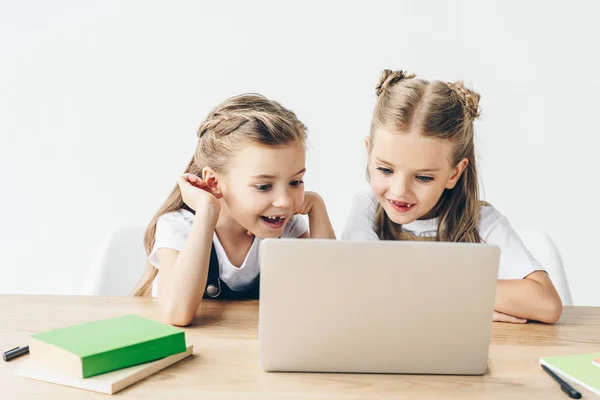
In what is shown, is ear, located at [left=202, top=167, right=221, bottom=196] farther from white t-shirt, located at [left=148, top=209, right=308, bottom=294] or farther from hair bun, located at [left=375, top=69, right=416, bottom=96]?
hair bun, located at [left=375, top=69, right=416, bottom=96]

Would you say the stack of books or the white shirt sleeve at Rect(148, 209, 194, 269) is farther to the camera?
the white shirt sleeve at Rect(148, 209, 194, 269)

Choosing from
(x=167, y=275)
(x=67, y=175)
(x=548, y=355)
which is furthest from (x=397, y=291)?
(x=67, y=175)

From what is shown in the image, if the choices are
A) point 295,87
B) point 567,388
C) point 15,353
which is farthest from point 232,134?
point 295,87

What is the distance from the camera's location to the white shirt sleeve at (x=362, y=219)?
192 cm

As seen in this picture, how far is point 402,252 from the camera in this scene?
3.36ft

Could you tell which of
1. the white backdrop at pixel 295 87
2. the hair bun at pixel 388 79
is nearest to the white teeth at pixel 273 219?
the hair bun at pixel 388 79

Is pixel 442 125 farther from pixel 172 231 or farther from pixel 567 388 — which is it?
pixel 567 388

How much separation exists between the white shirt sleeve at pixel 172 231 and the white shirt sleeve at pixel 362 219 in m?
0.43

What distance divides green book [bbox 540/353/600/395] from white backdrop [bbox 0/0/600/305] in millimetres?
2069

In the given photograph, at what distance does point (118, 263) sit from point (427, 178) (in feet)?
2.79

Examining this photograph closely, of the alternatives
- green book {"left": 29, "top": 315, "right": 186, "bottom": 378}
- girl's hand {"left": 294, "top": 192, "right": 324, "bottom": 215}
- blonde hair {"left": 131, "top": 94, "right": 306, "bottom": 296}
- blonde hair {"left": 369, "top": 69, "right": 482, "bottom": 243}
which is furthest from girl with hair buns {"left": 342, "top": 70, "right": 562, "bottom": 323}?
green book {"left": 29, "top": 315, "right": 186, "bottom": 378}

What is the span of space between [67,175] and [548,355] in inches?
108

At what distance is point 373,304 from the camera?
3.42 feet

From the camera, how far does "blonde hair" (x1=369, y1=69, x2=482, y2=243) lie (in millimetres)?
1788
